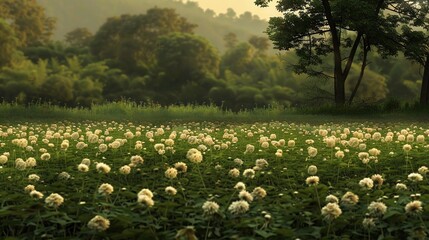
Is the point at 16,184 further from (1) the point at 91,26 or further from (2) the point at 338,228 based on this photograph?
(1) the point at 91,26

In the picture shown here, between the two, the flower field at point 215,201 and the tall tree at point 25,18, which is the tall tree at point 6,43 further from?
the flower field at point 215,201

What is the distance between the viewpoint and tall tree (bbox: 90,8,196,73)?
54469 mm

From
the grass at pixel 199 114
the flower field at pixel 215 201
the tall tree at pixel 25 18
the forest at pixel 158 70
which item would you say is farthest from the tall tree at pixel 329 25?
the tall tree at pixel 25 18

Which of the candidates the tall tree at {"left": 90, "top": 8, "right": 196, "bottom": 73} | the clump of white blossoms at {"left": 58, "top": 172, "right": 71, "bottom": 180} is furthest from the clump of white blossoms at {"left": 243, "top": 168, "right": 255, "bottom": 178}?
the tall tree at {"left": 90, "top": 8, "right": 196, "bottom": 73}

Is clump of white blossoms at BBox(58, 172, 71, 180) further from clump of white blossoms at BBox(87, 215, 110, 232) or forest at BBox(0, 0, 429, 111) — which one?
forest at BBox(0, 0, 429, 111)

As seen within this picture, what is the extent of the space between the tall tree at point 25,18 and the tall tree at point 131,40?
22.2ft

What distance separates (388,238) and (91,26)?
144 metres

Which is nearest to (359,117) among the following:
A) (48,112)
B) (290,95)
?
(48,112)

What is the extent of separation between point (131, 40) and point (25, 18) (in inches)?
472

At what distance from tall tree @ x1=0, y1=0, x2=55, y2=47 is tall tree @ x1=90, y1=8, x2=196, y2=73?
6772 millimetres

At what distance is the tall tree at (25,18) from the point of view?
54.4 meters

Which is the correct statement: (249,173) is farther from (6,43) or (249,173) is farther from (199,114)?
(6,43)

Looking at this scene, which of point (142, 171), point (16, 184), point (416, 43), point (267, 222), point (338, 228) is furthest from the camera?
point (416, 43)

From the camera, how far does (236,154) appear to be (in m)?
6.85
